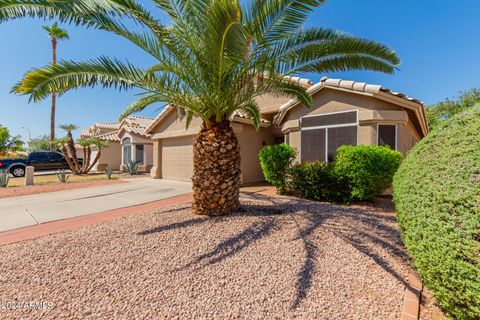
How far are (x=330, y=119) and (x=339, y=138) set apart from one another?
0.97 metres

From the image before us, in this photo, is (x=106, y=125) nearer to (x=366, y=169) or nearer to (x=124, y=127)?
(x=124, y=127)

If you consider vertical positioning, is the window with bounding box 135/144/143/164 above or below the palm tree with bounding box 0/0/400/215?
below

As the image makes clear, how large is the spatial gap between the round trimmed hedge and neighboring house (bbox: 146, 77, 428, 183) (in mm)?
6202

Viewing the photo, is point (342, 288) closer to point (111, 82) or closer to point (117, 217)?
point (117, 217)

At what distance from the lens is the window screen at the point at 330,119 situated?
29.8 feet

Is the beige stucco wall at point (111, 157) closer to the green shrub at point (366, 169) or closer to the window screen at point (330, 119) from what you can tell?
the window screen at point (330, 119)

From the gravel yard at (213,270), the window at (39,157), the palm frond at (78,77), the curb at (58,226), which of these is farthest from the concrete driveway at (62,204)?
the window at (39,157)

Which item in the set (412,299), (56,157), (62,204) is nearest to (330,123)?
(412,299)

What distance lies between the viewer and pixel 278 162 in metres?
8.67

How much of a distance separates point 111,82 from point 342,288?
6575mm

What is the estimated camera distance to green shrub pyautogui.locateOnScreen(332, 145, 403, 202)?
22.2ft

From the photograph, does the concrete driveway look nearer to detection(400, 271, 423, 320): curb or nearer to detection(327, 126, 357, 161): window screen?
detection(327, 126, 357, 161): window screen

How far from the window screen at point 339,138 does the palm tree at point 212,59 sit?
119 inches

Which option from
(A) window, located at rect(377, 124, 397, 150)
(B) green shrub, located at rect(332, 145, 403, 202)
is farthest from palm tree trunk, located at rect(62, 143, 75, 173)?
(A) window, located at rect(377, 124, 397, 150)
